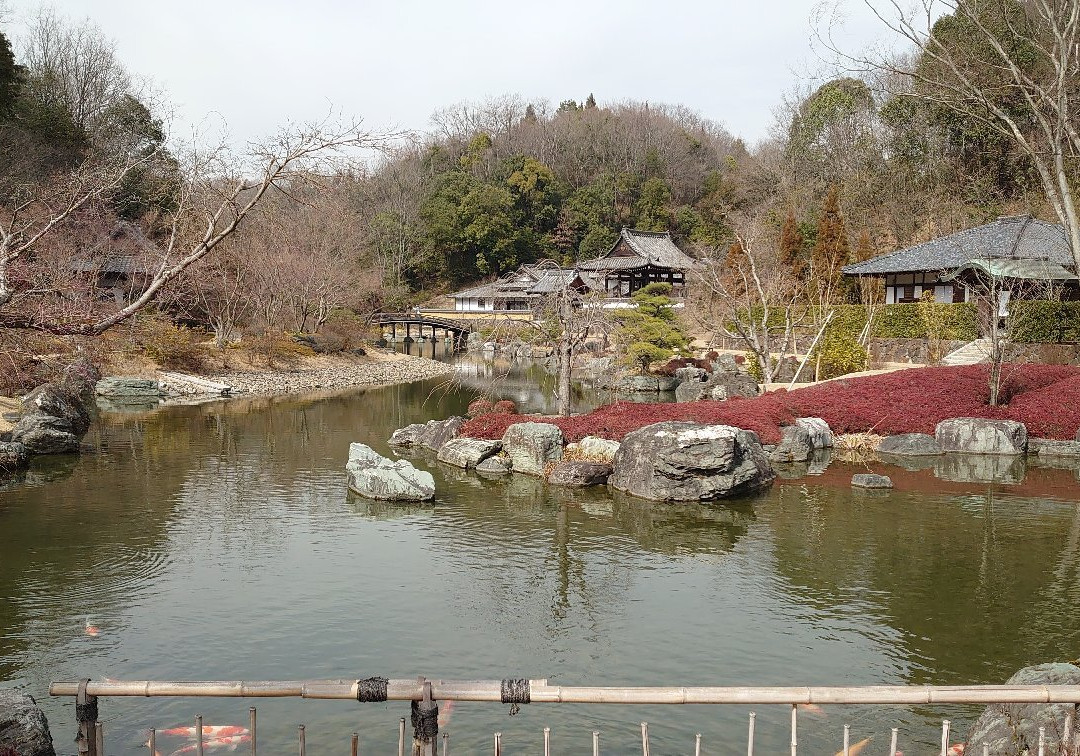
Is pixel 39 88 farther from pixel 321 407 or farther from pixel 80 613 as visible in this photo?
pixel 80 613

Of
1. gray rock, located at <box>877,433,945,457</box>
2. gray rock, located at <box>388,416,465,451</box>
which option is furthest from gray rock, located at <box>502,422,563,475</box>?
gray rock, located at <box>877,433,945,457</box>

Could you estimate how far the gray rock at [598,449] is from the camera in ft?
62.5

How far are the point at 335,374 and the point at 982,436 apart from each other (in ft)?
96.8

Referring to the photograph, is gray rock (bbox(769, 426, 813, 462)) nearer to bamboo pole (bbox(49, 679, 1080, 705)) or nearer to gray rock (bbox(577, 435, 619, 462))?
gray rock (bbox(577, 435, 619, 462))

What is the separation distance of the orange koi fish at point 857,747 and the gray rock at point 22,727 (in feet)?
21.5

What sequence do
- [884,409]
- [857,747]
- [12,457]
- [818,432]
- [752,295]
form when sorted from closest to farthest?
1. [857,747]
2. [12,457]
3. [818,432]
4. [884,409]
5. [752,295]

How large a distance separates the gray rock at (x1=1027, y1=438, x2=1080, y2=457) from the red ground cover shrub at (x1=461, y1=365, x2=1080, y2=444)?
A: 52 centimetres

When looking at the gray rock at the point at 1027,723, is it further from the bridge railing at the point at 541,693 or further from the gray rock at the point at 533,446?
the gray rock at the point at 533,446

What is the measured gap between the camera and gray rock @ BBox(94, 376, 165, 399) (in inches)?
1258

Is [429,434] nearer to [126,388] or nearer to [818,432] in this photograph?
[818,432]

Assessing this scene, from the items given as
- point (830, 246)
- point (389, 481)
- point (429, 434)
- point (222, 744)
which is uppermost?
point (830, 246)

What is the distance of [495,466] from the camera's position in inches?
771

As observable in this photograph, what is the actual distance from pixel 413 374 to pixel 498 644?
34.9 meters

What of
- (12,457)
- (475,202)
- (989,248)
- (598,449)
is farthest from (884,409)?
(475,202)
